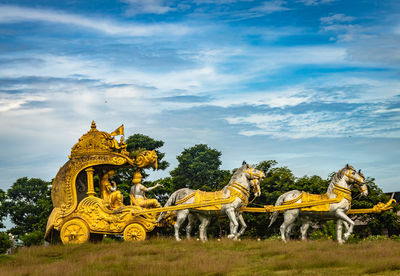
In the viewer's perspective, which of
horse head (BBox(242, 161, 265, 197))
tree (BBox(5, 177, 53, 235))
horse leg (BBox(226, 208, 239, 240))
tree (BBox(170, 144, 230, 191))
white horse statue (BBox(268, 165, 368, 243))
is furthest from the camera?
tree (BBox(5, 177, 53, 235))

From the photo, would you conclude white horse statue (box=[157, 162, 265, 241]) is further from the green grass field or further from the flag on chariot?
the flag on chariot

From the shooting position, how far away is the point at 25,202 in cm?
4912

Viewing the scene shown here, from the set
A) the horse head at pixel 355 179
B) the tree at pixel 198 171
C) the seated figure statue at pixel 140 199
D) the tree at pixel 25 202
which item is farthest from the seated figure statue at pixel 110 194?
the tree at pixel 25 202

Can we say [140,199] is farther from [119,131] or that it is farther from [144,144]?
[144,144]

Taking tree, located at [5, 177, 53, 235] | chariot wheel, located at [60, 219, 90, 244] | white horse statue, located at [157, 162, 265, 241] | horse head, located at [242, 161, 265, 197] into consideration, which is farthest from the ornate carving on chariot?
tree, located at [5, 177, 53, 235]

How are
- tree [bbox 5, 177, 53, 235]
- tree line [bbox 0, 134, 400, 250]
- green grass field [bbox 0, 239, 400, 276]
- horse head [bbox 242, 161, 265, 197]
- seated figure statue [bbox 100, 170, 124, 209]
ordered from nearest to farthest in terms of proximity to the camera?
green grass field [bbox 0, 239, 400, 276]
horse head [bbox 242, 161, 265, 197]
seated figure statue [bbox 100, 170, 124, 209]
tree line [bbox 0, 134, 400, 250]
tree [bbox 5, 177, 53, 235]

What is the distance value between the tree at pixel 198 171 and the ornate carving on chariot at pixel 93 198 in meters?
13.8

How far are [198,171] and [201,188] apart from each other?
6.24 ft

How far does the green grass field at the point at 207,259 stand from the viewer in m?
15.2

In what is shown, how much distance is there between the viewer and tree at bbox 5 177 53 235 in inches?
1793

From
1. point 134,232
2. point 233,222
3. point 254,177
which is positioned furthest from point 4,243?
point 254,177

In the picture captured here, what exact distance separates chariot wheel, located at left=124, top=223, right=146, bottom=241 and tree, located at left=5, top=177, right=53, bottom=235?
25578 mm

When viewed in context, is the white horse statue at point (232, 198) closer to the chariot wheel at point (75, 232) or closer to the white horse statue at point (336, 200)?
the white horse statue at point (336, 200)

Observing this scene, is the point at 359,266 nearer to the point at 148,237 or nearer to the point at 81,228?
the point at 148,237
